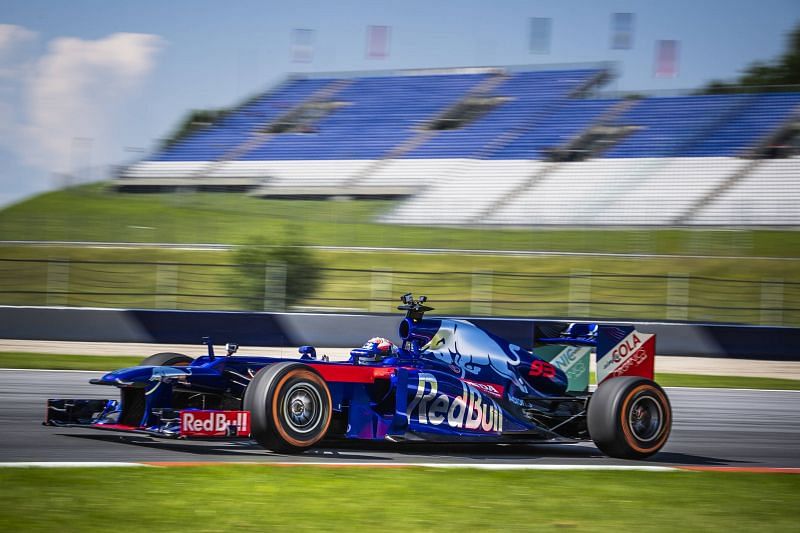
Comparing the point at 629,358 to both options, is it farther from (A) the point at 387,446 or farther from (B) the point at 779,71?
(B) the point at 779,71

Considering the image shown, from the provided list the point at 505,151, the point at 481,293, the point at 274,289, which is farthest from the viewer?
the point at 505,151

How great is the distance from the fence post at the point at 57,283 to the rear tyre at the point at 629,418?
48.4ft

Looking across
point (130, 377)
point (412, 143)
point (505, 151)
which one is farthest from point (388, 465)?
point (412, 143)

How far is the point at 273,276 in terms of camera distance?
2023cm

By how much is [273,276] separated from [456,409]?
12.6 m

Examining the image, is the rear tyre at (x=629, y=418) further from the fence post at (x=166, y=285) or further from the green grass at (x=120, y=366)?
the fence post at (x=166, y=285)

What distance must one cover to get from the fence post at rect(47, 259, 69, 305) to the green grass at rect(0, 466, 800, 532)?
1498 cm

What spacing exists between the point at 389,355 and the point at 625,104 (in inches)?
1203

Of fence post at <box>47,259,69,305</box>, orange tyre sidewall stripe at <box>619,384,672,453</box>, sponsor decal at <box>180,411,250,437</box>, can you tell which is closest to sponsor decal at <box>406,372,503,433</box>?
orange tyre sidewall stripe at <box>619,384,672,453</box>

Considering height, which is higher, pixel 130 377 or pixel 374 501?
pixel 130 377

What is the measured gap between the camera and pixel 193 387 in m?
7.58

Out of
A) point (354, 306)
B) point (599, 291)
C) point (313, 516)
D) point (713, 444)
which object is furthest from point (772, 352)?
point (313, 516)

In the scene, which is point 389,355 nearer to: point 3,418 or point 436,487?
point 436,487

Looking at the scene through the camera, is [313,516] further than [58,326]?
No
